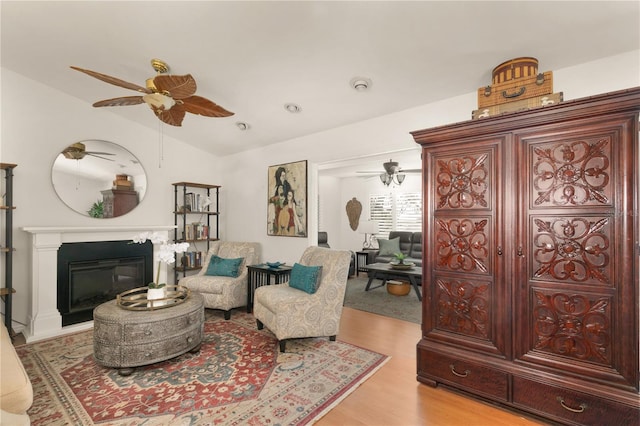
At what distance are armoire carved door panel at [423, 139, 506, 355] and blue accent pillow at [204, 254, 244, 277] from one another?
275cm

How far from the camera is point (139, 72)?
3.01 meters

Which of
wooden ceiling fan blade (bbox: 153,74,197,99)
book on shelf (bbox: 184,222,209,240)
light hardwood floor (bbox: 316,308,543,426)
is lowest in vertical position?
light hardwood floor (bbox: 316,308,543,426)

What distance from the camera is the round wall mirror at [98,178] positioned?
3.74 meters

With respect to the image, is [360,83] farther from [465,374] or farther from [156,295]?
[156,295]

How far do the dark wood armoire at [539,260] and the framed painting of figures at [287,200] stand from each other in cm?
219

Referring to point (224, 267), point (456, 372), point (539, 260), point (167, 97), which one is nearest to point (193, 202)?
point (224, 267)

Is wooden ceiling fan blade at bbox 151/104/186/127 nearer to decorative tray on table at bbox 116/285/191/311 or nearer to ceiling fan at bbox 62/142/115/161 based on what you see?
decorative tray on table at bbox 116/285/191/311

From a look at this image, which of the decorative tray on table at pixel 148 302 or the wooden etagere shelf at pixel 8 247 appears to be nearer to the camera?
the decorative tray on table at pixel 148 302

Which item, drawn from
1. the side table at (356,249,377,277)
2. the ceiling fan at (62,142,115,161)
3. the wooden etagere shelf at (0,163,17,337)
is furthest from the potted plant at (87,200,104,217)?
the side table at (356,249,377,277)

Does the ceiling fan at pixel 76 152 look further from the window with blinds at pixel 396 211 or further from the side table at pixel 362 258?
the window with blinds at pixel 396 211

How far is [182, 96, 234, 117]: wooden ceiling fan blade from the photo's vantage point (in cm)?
249

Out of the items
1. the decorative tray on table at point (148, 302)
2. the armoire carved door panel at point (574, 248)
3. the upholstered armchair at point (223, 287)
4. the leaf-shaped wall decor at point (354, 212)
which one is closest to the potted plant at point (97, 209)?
the upholstered armchair at point (223, 287)

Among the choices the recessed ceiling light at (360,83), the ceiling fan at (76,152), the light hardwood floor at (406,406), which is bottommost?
the light hardwood floor at (406,406)

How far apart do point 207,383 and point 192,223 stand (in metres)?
3.13
